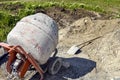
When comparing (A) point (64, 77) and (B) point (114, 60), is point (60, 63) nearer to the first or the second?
(A) point (64, 77)

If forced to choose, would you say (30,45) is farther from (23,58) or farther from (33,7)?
(33,7)

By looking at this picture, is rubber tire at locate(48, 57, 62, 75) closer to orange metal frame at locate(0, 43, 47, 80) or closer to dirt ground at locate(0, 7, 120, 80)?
dirt ground at locate(0, 7, 120, 80)

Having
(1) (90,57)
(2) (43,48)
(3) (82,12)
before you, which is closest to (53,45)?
(2) (43,48)

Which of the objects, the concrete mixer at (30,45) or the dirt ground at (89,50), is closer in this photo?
the concrete mixer at (30,45)

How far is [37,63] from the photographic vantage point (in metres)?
9.77

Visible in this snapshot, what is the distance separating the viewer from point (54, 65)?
10.4 metres

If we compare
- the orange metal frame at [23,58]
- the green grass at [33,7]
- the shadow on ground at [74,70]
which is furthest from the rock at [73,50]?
the green grass at [33,7]

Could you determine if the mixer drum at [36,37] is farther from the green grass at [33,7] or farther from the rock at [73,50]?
the green grass at [33,7]

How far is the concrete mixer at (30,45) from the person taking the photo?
9.61 m

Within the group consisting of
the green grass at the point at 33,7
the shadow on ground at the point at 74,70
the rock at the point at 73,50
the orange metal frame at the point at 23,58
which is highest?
the orange metal frame at the point at 23,58

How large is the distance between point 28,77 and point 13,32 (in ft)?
4.77

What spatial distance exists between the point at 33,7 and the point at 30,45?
721cm

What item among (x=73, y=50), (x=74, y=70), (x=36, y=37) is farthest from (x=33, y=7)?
(x=36, y=37)

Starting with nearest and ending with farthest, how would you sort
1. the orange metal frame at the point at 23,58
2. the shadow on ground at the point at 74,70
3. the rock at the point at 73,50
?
1. the orange metal frame at the point at 23,58
2. the shadow on ground at the point at 74,70
3. the rock at the point at 73,50
